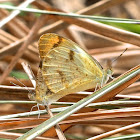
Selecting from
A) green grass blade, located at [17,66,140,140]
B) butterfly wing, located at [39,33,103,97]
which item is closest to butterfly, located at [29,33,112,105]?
butterfly wing, located at [39,33,103,97]

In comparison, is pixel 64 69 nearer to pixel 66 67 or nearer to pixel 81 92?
pixel 66 67

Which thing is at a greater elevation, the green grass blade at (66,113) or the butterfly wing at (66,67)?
the butterfly wing at (66,67)

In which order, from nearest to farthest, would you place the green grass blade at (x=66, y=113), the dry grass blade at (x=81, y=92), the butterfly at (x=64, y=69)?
the green grass blade at (x=66, y=113) < the dry grass blade at (x=81, y=92) < the butterfly at (x=64, y=69)

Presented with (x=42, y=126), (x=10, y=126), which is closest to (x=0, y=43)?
(x=10, y=126)

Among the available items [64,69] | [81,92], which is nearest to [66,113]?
[81,92]

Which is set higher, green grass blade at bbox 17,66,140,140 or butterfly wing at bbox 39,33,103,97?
butterfly wing at bbox 39,33,103,97

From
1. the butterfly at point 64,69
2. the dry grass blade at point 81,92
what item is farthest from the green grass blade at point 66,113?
the butterfly at point 64,69

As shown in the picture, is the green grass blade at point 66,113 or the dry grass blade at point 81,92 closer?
the green grass blade at point 66,113

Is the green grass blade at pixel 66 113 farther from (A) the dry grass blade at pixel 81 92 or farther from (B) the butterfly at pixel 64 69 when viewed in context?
(B) the butterfly at pixel 64 69

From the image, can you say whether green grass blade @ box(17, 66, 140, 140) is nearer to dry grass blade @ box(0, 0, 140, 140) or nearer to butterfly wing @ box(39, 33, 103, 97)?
dry grass blade @ box(0, 0, 140, 140)

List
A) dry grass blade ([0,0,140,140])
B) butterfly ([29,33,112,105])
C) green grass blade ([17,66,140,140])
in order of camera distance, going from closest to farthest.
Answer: green grass blade ([17,66,140,140]), dry grass blade ([0,0,140,140]), butterfly ([29,33,112,105])
